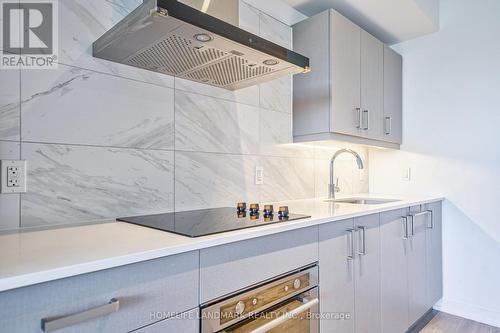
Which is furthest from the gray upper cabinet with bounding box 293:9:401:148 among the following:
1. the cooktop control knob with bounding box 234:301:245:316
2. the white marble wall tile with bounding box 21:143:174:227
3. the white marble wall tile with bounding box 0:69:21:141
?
the white marble wall tile with bounding box 0:69:21:141

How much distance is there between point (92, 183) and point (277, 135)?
3.81 feet

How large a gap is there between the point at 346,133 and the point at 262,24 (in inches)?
34.6

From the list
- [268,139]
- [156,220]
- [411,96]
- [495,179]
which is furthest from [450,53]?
[156,220]

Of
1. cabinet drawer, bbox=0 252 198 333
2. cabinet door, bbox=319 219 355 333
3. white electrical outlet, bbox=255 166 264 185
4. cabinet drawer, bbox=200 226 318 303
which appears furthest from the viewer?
white electrical outlet, bbox=255 166 264 185

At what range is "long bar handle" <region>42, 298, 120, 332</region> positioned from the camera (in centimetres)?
61

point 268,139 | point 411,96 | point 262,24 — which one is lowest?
point 268,139

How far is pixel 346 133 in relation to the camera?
6.59ft

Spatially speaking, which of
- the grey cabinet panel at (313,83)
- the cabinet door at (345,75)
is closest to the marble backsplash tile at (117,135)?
the grey cabinet panel at (313,83)

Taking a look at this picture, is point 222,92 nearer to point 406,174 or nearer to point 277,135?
point 277,135

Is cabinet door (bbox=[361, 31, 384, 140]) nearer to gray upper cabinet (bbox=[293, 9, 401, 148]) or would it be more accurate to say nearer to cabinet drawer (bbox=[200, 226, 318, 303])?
gray upper cabinet (bbox=[293, 9, 401, 148])

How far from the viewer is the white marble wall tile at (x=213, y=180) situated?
1.49m

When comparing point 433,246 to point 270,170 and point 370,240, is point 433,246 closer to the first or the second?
point 370,240

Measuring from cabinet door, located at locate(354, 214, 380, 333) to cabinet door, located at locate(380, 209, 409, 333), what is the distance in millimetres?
63

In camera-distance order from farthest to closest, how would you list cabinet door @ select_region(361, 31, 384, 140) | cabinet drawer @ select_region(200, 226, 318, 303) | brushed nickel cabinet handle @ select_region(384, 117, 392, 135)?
1. brushed nickel cabinet handle @ select_region(384, 117, 392, 135)
2. cabinet door @ select_region(361, 31, 384, 140)
3. cabinet drawer @ select_region(200, 226, 318, 303)
